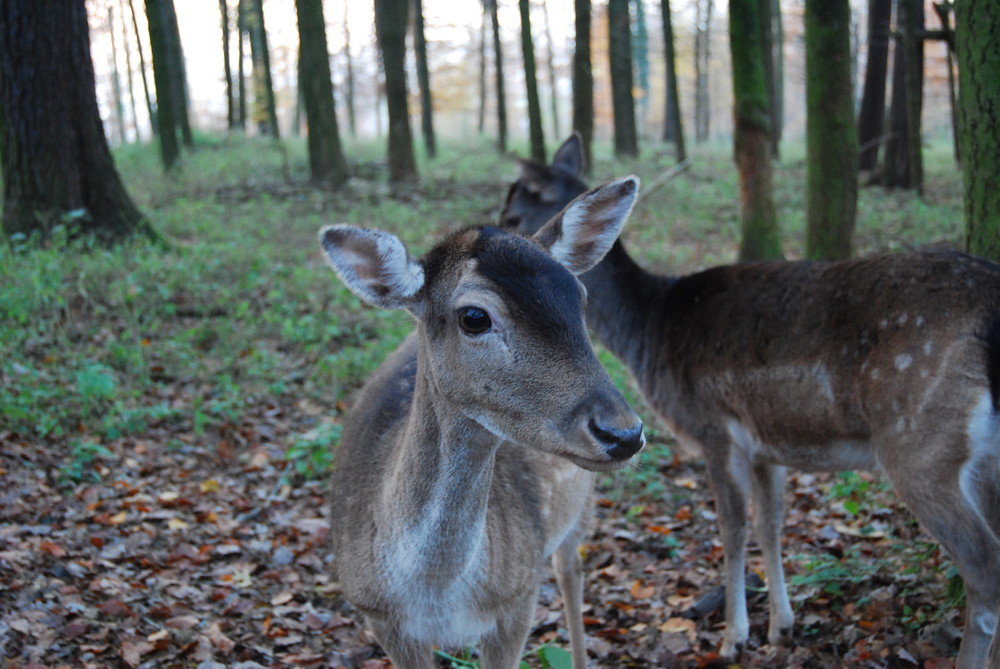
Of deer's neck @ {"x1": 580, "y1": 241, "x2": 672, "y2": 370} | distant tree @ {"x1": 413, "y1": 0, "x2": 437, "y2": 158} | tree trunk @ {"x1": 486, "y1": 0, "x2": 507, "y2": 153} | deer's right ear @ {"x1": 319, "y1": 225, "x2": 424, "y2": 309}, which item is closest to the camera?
deer's right ear @ {"x1": 319, "y1": 225, "x2": 424, "y2": 309}

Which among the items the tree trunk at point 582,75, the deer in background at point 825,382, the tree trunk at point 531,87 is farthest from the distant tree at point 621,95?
the deer in background at point 825,382

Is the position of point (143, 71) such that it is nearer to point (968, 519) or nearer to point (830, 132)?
point (830, 132)

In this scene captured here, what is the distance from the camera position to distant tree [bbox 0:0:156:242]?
33.8 ft

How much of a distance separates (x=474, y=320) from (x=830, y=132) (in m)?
7.38

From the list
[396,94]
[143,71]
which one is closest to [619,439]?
[396,94]

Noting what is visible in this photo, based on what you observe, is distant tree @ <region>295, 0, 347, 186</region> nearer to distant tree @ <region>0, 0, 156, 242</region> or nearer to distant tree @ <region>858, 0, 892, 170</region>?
distant tree @ <region>0, 0, 156, 242</region>

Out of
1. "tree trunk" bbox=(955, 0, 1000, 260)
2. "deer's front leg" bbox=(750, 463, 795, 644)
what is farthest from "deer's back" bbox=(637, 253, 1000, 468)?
"tree trunk" bbox=(955, 0, 1000, 260)

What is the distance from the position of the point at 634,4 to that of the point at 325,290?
107ft

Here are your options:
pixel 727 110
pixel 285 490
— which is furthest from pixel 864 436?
pixel 727 110

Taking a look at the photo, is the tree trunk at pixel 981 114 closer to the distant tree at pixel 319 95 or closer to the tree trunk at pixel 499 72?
the distant tree at pixel 319 95

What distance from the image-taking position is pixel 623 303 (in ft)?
20.1

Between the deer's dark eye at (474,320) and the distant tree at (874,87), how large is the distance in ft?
55.0

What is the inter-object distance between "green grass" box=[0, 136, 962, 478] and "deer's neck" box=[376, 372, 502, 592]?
3.68m

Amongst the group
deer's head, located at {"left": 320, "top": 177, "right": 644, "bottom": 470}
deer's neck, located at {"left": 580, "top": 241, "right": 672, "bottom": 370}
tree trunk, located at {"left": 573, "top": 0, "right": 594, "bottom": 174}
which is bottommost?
deer's neck, located at {"left": 580, "top": 241, "right": 672, "bottom": 370}
